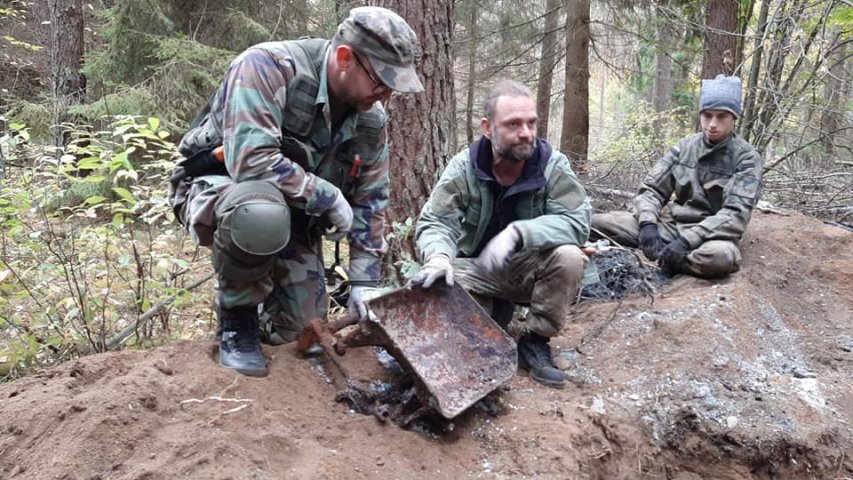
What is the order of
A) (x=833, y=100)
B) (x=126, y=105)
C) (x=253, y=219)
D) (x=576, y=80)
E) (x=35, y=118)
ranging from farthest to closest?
(x=576, y=80) < (x=833, y=100) < (x=35, y=118) < (x=126, y=105) < (x=253, y=219)

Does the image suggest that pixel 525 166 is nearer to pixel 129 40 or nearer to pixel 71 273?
pixel 71 273

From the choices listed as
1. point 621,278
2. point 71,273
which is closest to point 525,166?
point 621,278

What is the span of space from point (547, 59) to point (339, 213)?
7.93 meters

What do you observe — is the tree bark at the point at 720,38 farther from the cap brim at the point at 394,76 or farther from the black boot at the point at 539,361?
the cap brim at the point at 394,76

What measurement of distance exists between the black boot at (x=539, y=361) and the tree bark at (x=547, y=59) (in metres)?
6.95

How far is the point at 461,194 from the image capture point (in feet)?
9.75

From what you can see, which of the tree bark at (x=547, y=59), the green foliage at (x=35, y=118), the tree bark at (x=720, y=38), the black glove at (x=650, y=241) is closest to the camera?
the black glove at (x=650, y=241)

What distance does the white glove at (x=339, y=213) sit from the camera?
2467 mm

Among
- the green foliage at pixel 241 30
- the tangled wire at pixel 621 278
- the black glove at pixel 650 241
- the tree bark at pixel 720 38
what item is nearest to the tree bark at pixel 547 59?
the tree bark at pixel 720 38

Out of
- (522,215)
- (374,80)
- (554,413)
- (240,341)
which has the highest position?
(374,80)

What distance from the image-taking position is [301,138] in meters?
2.58

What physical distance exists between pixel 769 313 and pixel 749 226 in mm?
1488

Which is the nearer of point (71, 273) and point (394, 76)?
point (394, 76)

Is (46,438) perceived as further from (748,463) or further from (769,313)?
(769,313)
